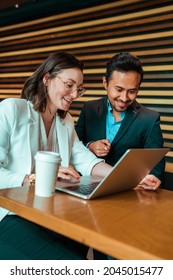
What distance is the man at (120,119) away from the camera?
2.43 m

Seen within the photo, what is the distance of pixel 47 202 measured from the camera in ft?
3.85

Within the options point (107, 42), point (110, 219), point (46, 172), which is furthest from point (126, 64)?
point (110, 219)

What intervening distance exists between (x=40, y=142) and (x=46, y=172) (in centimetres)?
56

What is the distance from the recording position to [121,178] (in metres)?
1.33

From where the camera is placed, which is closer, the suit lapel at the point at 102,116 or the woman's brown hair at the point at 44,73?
the woman's brown hair at the point at 44,73

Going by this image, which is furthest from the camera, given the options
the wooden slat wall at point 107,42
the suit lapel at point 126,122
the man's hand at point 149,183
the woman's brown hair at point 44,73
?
the wooden slat wall at point 107,42

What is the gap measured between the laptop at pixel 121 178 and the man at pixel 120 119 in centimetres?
76

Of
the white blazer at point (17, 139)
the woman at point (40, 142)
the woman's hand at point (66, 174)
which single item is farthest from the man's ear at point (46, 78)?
the woman's hand at point (66, 174)

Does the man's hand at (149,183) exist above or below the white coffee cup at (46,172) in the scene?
below

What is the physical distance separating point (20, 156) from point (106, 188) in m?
0.54

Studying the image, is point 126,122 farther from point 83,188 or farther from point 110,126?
point 83,188

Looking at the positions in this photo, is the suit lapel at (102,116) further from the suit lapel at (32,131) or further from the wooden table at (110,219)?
the wooden table at (110,219)
